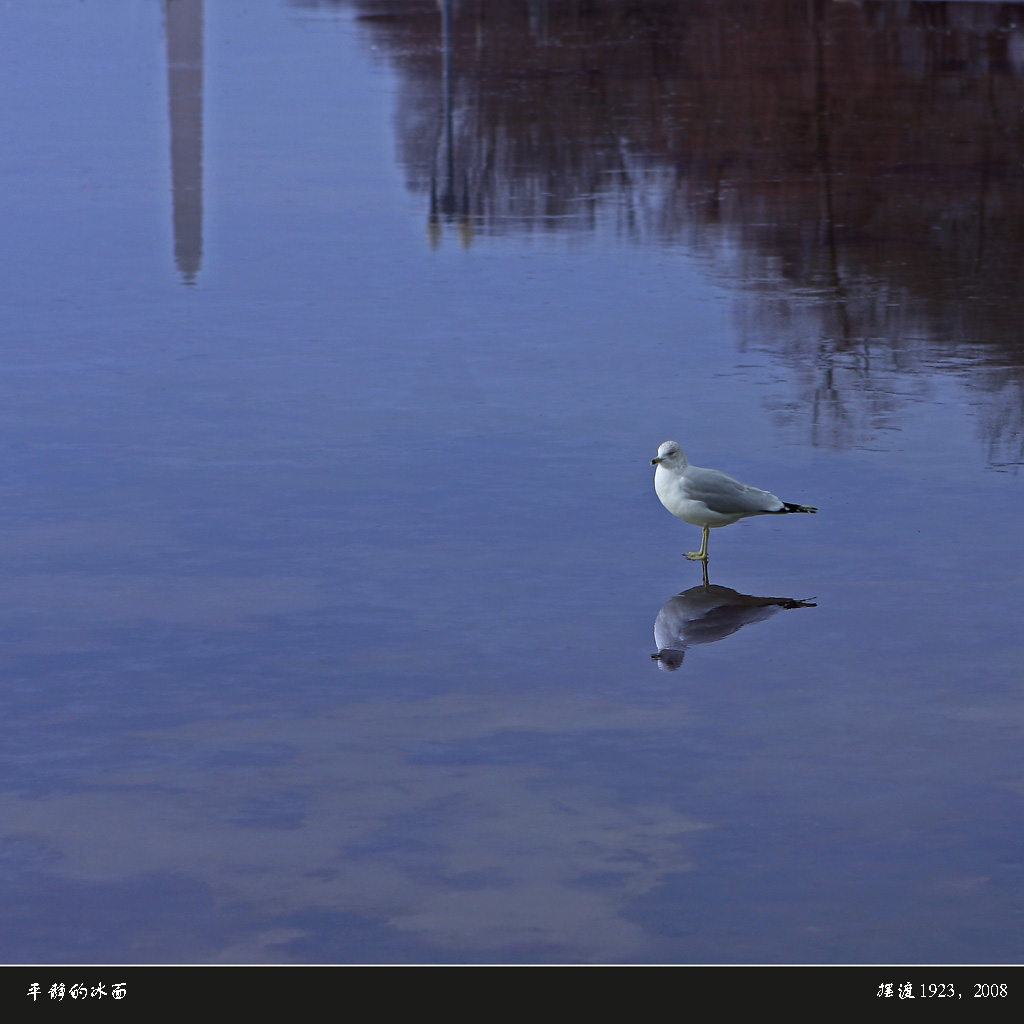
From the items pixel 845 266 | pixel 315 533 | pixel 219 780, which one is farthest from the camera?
pixel 845 266

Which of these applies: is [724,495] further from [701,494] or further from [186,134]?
[186,134]

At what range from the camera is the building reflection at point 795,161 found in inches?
661

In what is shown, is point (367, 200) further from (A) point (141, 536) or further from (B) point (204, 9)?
(B) point (204, 9)

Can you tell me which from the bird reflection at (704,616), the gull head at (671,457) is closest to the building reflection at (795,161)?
the gull head at (671,457)

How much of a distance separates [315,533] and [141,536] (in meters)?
1.02

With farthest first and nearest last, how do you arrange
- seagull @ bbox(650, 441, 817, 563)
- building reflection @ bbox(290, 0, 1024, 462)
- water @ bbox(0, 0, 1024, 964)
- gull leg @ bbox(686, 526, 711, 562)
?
building reflection @ bbox(290, 0, 1024, 462) < gull leg @ bbox(686, 526, 711, 562) < seagull @ bbox(650, 441, 817, 563) < water @ bbox(0, 0, 1024, 964)

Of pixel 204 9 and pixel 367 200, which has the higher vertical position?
pixel 204 9

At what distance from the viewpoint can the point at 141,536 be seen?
38.8ft

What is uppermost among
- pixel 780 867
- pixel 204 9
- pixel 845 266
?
pixel 204 9

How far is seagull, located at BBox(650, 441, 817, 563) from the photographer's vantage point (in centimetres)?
1105

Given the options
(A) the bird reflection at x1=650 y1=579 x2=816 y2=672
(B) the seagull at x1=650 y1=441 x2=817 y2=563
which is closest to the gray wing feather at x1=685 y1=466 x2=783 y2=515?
(B) the seagull at x1=650 y1=441 x2=817 y2=563

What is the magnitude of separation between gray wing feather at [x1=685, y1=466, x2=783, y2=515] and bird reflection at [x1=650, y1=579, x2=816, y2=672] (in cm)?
47

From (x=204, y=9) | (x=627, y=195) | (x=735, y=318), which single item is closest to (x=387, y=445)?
(x=735, y=318)

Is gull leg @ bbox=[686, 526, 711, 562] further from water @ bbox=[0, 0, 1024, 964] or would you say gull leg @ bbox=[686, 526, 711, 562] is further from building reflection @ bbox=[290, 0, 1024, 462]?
building reflection @ bbox=[290, 0, 1024, 462]
